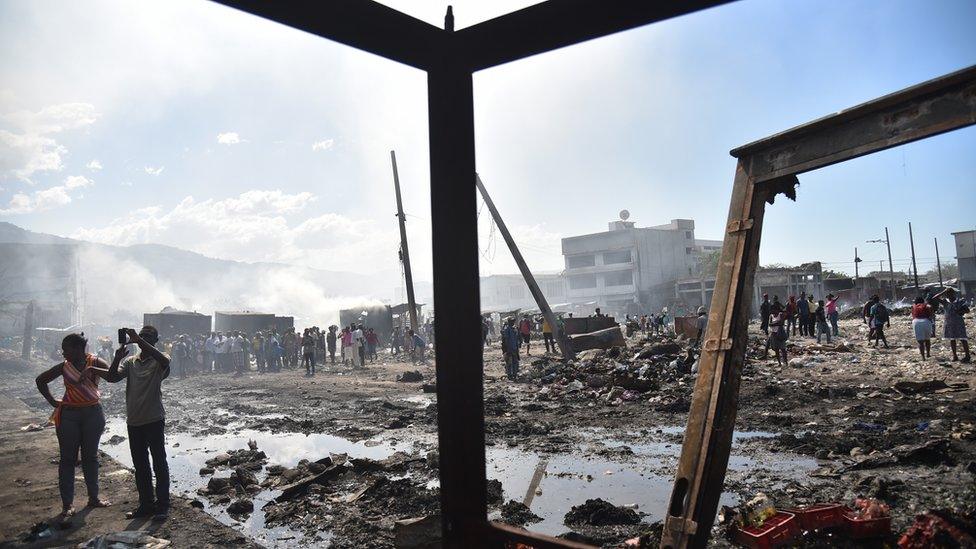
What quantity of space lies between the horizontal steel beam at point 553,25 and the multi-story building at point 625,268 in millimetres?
51747

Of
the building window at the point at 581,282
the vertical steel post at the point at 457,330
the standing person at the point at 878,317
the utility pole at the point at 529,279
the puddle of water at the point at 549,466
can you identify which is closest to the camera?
the vertical steel post at the point at 457,330

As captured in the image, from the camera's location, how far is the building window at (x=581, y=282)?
58.4 meters

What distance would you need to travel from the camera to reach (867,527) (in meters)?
3.58

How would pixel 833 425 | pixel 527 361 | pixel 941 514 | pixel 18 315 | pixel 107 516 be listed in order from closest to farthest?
pixel 941 514, pixel 107 516, pixel 833 425, pixel 527 361, pixel 18 315

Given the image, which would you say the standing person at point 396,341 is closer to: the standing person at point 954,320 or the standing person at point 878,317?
the standing person at point 878,317

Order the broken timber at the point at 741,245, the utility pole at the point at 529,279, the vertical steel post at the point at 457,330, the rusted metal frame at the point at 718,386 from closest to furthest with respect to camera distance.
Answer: the vertical steel post at the point at 457,330 < the broken timber at the point at 741,245 < the rusted metal frame at the point at 718,386 < the utility pole at the point at 529,279

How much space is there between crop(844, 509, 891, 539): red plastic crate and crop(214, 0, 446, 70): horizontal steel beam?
391 centimetres

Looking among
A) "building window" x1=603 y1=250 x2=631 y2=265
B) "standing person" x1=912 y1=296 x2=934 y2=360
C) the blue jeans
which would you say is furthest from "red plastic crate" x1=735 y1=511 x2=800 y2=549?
"building window" x1=603 y1=250 x2=631 y2=265

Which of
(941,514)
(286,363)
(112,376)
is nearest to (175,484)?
(112,376)

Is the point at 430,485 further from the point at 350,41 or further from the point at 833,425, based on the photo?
the point at 833,425

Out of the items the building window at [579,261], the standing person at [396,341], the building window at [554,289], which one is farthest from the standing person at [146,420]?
the building window at [554,289]

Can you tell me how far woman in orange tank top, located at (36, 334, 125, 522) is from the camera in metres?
5.13

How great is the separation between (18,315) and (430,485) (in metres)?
42.0

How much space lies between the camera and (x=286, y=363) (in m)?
23.6
